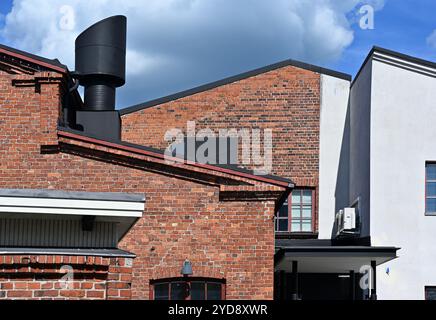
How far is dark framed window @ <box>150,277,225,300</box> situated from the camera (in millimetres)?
17094

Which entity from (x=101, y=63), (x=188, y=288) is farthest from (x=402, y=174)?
(x=101, y=63)

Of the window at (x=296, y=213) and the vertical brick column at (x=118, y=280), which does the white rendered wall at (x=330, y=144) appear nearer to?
the window at (x=296, y=213)

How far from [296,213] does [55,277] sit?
17.6 m

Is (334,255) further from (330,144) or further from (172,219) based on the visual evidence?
(330,144)

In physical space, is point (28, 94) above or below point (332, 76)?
below

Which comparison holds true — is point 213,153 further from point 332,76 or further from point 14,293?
point 14,293

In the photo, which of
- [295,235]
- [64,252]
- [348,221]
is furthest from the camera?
[295,235]

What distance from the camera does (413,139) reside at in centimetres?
2192

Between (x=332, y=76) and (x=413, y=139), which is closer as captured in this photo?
(x=413, y=139)

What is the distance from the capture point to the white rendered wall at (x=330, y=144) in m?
26.1

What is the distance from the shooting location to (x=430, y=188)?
21.8 meters

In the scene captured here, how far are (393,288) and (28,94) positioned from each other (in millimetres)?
10327

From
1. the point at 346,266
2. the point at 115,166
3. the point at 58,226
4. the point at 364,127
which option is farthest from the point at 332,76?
the point at 58,226
